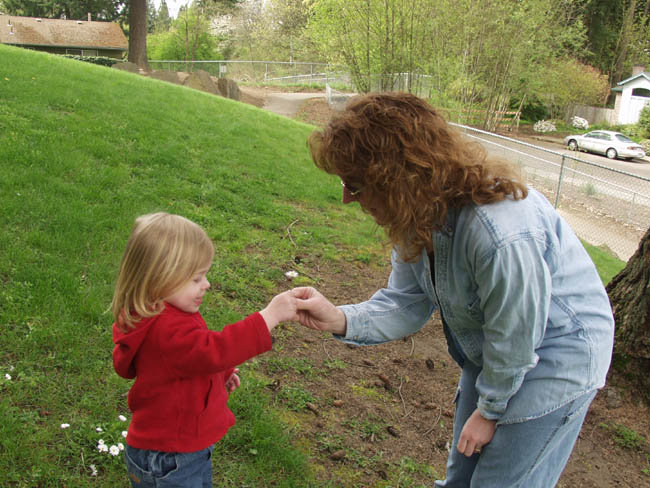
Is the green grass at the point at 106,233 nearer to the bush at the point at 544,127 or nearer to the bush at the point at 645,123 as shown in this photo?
the bush at the point at 645,123

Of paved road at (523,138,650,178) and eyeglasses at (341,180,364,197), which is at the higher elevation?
eyeglasses at (341,180,364,197)

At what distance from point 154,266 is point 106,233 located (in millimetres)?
2973

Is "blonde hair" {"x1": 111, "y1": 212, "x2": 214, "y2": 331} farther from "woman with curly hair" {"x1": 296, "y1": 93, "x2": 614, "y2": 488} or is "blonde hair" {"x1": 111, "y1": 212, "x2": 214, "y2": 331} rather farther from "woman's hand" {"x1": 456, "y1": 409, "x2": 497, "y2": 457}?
"woman's hand" {"x1": 456, "y1": 409, "x2": 497, "y2": 457}

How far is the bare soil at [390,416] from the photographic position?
306cm

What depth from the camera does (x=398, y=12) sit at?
42.1 ft

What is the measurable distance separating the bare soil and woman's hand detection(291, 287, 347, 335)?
3.51 feet

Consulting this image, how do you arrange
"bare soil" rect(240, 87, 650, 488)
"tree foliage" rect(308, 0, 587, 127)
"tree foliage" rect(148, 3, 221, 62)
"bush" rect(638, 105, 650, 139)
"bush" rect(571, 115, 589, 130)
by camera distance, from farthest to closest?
"tree foliage" rect(148, 3, 221, 62), "bush" rect(571, 115, 589, 130), "bush" rect(638, 105, 650, 139), "tree foliage" rect(308, 0, 587, 127), "bare soil" rect(240, 87, 650, 488)

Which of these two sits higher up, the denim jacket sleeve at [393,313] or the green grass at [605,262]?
the denim jacket sleeve at [393,313]

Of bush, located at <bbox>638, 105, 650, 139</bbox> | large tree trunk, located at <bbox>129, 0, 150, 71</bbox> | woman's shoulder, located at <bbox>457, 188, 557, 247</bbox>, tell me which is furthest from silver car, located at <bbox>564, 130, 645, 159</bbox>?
woman's shoulder, located at <bbox>457, 188, 557, 247</bbox>

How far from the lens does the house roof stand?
138ft

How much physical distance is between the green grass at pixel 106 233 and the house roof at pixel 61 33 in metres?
38.5

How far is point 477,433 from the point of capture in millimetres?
1804

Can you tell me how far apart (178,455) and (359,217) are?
5.85m

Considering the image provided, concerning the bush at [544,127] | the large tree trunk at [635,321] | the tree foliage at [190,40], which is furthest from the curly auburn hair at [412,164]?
the tree foliage at [190,40]
